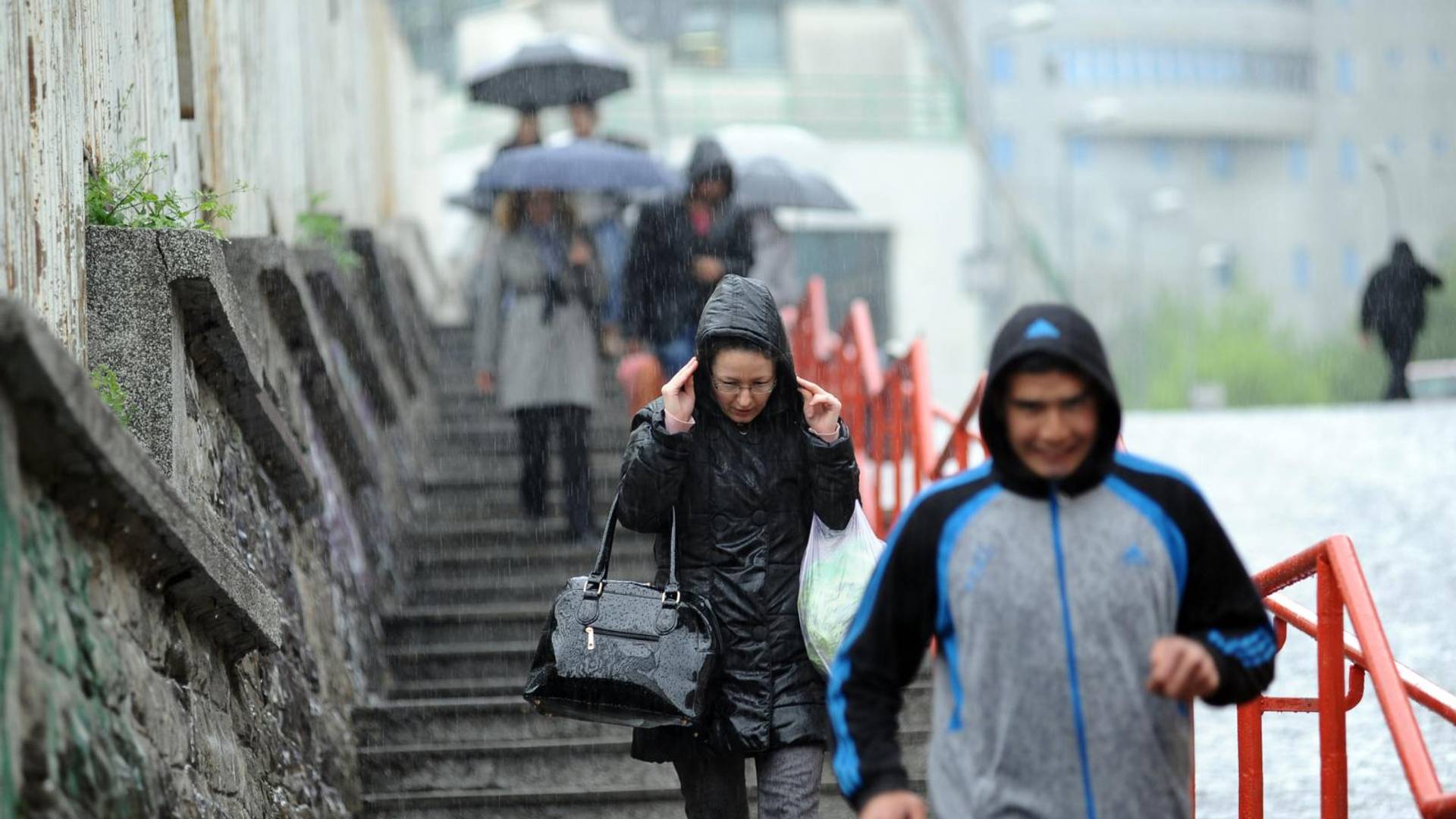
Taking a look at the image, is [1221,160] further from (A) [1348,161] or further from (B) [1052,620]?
(B) [1052,620]

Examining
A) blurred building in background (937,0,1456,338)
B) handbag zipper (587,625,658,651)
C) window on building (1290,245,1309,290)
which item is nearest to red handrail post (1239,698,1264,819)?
handbag zipper (587,625,658,651)

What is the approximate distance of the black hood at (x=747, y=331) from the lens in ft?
15.3

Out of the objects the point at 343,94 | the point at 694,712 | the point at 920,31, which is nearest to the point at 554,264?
the point at 343,94

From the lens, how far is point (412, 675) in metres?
8.39

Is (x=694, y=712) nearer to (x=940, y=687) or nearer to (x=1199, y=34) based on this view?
(x=940, y=687)

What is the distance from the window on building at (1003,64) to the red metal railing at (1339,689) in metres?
59.8

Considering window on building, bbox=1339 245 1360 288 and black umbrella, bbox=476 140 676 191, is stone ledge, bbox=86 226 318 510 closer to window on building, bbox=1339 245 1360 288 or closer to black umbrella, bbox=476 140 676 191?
black umbrella, bbox=476 140 676 191

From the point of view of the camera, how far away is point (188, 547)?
14.8ft

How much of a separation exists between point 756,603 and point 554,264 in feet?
17.4

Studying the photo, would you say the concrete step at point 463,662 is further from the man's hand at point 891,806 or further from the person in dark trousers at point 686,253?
the man's hand at point 891,806

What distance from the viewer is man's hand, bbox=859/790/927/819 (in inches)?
133

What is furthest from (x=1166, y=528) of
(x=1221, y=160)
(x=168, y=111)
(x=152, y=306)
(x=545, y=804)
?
(x=1221, y=160)

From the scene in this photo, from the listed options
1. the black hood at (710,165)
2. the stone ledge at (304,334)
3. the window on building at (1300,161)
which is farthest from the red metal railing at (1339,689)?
the window on building at (1300,161)

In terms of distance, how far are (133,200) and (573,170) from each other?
5648 millimetres
